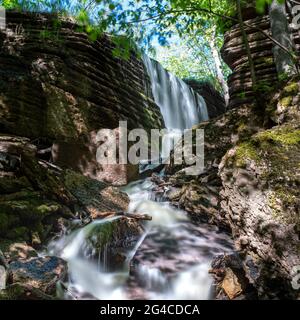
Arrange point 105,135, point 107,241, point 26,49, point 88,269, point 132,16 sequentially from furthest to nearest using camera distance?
point 26,49
point 105,135
point 132,16
point 107,241
point 88,269

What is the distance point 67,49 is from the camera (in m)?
12.4

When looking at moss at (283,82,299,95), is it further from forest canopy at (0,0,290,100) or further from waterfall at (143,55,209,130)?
waterfall at (143,55,209,130)

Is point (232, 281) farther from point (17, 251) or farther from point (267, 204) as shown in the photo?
point (17, 251)

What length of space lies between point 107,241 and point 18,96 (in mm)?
6920

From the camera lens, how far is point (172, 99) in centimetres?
1930

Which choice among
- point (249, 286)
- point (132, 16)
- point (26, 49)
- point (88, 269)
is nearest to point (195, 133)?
point (132, 16)

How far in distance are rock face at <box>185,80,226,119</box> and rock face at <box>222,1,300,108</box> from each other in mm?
8884

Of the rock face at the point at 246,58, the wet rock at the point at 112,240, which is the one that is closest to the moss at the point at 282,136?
the wet rock at the point at 112,240

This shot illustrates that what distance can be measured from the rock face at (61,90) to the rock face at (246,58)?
13.9 feet

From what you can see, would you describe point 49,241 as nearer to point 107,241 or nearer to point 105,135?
point 107,241

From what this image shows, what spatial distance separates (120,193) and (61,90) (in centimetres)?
497

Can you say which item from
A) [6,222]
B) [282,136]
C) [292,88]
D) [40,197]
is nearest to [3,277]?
[6,222]

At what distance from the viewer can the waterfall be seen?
18328mm

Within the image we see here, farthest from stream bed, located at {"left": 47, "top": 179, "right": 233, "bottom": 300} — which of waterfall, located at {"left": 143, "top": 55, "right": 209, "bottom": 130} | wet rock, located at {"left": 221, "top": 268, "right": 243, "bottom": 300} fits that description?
waterfall, located at {"left": 143, "top": 55, "right": 209, "bottom": 130}
